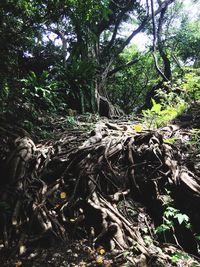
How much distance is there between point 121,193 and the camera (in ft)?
11.3

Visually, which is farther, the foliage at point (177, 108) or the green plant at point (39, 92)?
the green plant at point (39, 92)

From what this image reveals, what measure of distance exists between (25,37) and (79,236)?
3.36m

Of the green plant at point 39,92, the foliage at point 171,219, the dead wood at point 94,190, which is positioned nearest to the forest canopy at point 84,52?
the green plant at point 39,92

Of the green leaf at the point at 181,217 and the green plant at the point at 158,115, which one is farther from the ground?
the green plant at the point at 158,115

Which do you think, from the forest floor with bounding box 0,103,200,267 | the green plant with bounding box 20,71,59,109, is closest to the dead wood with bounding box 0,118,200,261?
the forest floor with bounding box 0,103,200,267

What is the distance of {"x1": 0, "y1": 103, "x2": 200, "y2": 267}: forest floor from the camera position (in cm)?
259

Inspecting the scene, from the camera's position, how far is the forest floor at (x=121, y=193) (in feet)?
8.51

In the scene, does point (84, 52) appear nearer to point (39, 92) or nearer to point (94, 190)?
point (39, 92)

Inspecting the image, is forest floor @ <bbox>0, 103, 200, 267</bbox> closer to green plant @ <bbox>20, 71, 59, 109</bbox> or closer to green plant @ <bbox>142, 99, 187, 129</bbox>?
green plant @ <bbox>142, 99, 187, 129</bbox>

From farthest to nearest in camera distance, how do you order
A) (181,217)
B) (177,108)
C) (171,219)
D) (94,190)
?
(177,108) < (94,190) < (171,219) < (181,217)

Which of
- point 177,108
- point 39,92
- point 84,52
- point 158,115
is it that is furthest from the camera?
point 84,52

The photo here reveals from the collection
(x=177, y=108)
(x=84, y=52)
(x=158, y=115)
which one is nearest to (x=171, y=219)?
(x=158, y=115)

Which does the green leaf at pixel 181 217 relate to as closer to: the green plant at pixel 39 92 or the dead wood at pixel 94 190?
the dead wood at pixel 94 190

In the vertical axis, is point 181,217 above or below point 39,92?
below
